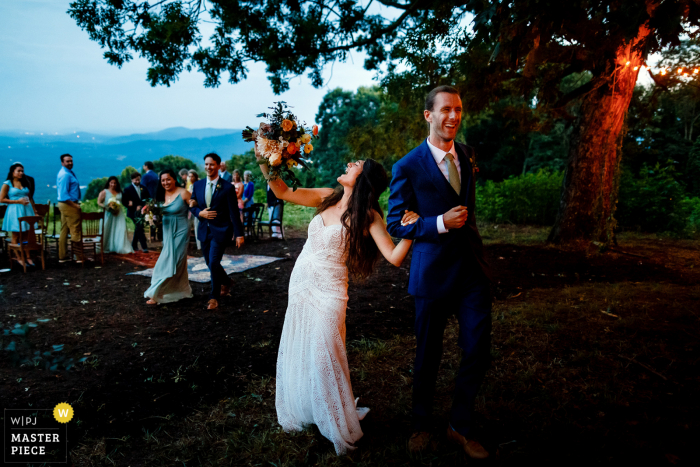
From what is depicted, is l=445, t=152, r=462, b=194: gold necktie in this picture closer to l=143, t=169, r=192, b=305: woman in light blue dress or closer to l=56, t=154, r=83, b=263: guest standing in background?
l=143, t=169, r=192, b=305: woman in light blue dress

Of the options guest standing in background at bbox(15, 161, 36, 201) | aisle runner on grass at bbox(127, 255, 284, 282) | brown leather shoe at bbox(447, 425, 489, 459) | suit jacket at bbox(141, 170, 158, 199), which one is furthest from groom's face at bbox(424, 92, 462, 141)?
guest standing in background at bbox(15, 161, 36, 201)

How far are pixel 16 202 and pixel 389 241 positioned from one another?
30.4 ft

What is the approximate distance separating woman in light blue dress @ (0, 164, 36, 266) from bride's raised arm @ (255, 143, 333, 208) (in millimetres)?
7812

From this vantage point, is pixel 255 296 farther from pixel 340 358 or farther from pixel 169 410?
pixel 340 358

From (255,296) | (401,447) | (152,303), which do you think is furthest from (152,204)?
(401,447)

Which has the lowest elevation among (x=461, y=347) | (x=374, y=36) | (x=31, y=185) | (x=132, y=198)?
(x=132, y=198)

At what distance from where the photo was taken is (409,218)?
260 centimetres

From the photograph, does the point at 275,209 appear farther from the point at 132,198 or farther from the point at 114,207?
the point at 114,207

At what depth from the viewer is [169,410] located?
3543 mm

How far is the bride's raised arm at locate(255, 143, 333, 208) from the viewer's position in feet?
10.1

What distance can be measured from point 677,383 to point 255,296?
5468 mm

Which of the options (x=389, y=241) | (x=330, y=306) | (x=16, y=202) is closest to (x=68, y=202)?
(x=16, y=202)

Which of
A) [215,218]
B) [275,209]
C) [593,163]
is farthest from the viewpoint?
[275,209]

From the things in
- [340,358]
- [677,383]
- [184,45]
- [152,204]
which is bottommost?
[677,383]
